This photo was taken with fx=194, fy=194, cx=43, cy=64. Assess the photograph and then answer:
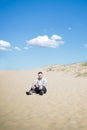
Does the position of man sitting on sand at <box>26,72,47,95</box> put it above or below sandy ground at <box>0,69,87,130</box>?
above

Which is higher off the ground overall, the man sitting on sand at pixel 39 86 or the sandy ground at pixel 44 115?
the man sitting on sand at pixel 39 86

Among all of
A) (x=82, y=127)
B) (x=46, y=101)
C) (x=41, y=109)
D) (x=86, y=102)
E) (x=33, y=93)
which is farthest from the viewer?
(x=33, y=93)

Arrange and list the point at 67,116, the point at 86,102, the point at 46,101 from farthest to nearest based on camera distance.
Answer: the point at 46,101, the point at 86,102, the point at 67,116

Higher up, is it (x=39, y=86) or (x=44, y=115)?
(x=39, y=86)

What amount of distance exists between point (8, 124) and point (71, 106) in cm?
321

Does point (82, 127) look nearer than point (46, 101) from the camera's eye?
Yes

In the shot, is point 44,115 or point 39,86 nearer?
point 44,115

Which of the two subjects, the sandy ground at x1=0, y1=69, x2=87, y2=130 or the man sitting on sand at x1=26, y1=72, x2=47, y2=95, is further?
the man sitting on sand at x1=26, y1=72, x2=47, y2=95

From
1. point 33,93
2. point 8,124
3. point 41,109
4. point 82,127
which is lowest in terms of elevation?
point 82,127

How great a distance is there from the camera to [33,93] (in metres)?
11.8

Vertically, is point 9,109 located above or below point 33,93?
below

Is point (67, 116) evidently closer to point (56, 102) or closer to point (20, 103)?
point (56, 102)

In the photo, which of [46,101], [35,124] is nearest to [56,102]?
[46,101]

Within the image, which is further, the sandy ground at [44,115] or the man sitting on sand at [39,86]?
the man sitting on sand at [39,86]
